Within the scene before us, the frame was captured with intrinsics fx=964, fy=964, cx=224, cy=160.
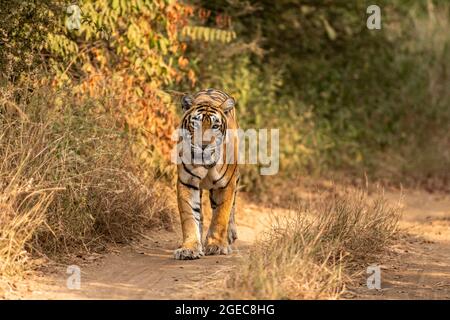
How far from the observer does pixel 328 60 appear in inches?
A: 646

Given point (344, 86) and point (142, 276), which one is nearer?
point (142, 276)

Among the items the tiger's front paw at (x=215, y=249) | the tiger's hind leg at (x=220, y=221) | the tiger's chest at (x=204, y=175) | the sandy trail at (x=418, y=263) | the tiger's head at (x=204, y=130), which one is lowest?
the sandy trail at (x=418, y=263)

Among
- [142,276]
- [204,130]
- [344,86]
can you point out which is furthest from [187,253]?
[344,86]

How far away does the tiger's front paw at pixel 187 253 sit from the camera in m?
8.40

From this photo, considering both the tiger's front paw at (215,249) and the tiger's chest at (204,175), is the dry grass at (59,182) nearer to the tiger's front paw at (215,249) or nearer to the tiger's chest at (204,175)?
the tiger's chest at (204,175)

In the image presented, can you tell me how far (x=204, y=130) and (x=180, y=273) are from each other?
4.63 feet

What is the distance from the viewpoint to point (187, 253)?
8398mm

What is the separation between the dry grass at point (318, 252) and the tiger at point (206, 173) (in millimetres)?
701

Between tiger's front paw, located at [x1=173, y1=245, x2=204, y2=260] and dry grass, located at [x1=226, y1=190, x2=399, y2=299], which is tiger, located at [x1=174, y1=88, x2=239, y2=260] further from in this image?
dry grass, located at [x1=226, y1=190, x2=399, y2=299]

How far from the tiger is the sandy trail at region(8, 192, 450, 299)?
182 millimetres

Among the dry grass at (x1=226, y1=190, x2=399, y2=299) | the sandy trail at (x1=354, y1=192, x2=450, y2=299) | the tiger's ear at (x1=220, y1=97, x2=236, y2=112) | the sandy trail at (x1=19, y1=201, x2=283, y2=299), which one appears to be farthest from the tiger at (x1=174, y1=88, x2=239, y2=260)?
the sandy trail at (x1=354, y1=192, x2=450, y2=299)

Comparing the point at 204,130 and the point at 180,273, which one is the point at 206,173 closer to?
the point at 204,130

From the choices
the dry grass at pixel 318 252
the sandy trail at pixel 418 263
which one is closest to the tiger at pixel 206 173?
the dry grass at pixel 318 252
